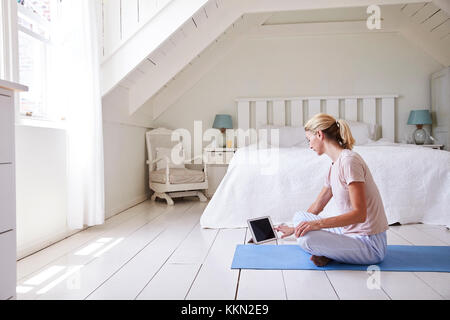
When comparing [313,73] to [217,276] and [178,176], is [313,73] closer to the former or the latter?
[178,176]

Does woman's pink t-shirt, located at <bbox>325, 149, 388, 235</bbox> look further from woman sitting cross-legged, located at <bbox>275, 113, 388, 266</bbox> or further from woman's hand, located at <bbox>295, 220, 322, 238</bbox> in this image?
woman's hand, located at <bbox>295, 220, 322, 238</bbox>

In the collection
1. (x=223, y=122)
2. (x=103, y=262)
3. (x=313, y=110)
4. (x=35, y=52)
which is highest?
(x=35, y=52)

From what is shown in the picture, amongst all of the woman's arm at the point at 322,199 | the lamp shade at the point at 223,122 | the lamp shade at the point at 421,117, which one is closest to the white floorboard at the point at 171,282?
the woman's arm at the point at 322,199

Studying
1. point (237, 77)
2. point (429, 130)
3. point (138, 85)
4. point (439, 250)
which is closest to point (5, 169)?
point (439, 250)

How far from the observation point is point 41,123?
257 centimetres

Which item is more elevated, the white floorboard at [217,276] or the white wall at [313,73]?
the white wall at [313,73]

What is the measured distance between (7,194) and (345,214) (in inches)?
55.5

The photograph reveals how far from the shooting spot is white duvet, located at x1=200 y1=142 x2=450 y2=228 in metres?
2.96

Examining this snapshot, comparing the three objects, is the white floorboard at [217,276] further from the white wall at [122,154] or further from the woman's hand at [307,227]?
the white wall at [122,154]

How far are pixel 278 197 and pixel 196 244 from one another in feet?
2.84

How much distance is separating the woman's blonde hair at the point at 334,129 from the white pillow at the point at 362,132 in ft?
9.53

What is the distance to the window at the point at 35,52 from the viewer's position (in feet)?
8.27

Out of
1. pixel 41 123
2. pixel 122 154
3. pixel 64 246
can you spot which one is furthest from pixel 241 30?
pixel 64 246

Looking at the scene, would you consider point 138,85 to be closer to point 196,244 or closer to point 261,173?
point 261,173
